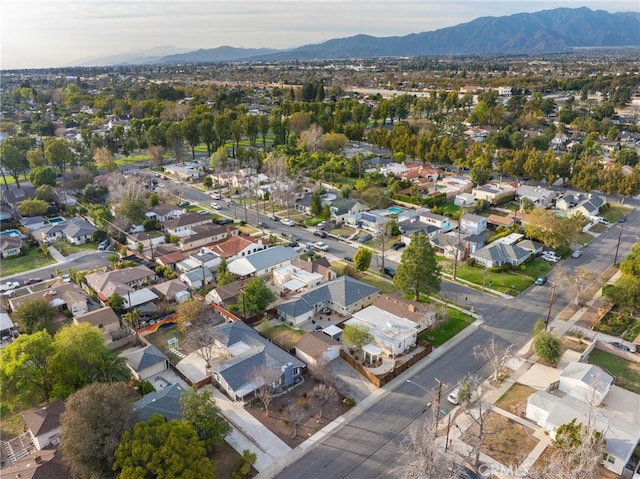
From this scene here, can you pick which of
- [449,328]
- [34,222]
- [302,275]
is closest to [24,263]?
[34,222]

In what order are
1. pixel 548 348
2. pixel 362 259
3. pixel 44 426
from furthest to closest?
pixel 362 259 → pixel 548 348 → pixel 44 426

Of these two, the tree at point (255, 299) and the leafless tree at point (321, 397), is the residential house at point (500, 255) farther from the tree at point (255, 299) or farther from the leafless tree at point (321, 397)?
the leafless tree at point (321, 397)

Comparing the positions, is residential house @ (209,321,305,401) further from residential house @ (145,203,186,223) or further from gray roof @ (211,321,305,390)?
residential house @ (145,203,186,223)

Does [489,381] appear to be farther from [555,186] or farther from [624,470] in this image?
[555,186]

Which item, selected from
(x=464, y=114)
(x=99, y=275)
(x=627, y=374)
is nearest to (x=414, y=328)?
(x=627, y=374)

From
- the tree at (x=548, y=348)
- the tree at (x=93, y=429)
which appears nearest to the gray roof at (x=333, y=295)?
the tree at (x=548, y=348)

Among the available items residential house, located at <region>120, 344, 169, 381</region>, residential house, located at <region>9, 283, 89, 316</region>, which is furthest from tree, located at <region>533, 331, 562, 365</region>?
residential house, located at <region>9, 283, 89, 316</region>

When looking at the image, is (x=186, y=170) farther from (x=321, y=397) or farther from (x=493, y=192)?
(x=321, y=397)
